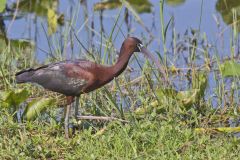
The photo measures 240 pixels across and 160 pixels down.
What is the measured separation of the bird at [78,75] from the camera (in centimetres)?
565

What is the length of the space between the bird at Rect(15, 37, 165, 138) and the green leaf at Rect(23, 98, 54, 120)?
0.13 meters

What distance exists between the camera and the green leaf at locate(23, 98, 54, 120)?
5.80m

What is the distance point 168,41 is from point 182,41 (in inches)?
7.8

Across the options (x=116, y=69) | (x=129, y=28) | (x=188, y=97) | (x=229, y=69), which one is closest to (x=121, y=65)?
(x=116, y=69)

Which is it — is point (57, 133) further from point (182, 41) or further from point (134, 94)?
point (182, 41)

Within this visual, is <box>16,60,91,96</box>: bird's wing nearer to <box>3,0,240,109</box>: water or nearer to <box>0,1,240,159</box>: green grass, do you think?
<box>0,1,240,159</box>: green grass

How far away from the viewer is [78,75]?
18.5ft

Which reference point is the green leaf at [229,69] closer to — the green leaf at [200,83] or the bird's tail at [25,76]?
the green leaf at [200,83]

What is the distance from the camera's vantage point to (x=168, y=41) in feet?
26.3

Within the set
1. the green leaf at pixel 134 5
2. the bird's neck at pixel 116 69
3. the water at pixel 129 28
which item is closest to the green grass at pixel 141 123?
the bird's neck at pixel 116 69

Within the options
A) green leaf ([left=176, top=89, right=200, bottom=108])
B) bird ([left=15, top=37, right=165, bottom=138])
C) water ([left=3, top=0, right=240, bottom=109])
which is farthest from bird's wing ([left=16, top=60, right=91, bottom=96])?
water ([left=3, top=0, right=240, bottom=109])

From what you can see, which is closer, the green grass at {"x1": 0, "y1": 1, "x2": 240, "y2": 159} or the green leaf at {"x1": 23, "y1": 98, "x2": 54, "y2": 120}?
the green grass at {"x1": 0, "y1": 1, "x2": 240, "y2": 159}

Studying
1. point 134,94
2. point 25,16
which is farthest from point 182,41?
point 25,16

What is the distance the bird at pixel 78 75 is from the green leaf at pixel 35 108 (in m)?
0.13
